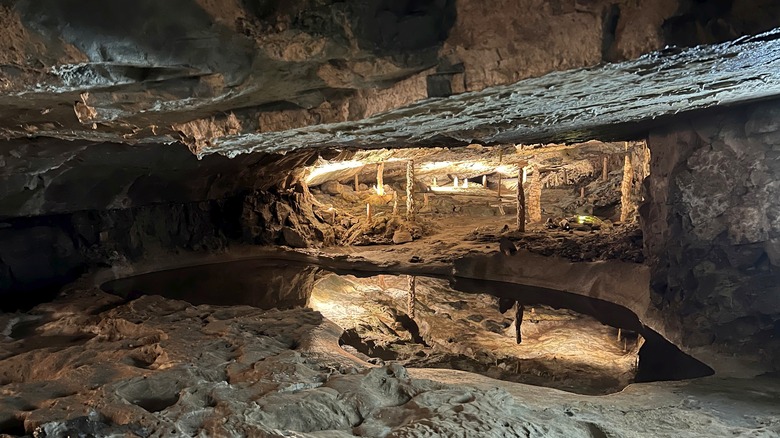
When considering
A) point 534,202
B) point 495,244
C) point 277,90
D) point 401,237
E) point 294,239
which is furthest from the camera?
point 534,202

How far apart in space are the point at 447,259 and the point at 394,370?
8.60 m

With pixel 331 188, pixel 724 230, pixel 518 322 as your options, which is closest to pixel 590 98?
pixel 724 230

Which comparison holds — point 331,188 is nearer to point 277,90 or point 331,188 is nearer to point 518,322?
point 518,322

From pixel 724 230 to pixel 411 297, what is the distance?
614cm

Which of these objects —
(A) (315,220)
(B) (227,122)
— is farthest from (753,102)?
(A) (315,220)

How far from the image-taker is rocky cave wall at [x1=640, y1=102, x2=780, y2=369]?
6.79 m

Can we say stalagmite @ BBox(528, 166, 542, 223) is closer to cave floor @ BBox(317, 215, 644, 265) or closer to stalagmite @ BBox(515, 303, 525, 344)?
cave floor @ BBox(317, 215, 644, 265)

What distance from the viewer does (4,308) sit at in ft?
32.8

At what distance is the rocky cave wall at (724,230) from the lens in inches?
267

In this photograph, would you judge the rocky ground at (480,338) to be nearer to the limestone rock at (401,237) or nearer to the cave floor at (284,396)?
the cave floor at (284,396)

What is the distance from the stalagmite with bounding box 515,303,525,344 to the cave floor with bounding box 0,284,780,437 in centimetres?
251

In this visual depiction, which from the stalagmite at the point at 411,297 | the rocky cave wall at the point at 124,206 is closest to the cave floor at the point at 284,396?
the stalagmite at the point at 411,297

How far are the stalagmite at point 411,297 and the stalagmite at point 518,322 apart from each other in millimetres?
1967

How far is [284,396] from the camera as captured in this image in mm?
4828
